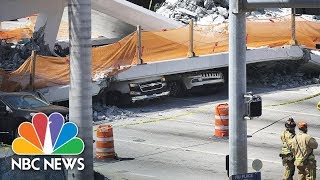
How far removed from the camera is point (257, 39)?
30094mm

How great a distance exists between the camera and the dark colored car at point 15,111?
20828mm

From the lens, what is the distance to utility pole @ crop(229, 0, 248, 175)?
48.0 ft

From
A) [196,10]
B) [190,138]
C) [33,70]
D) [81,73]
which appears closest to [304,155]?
[81,73]

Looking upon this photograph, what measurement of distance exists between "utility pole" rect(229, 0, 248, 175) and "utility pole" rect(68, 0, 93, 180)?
274cm

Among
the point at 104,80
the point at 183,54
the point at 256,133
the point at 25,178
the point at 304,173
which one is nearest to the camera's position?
the point at 25,178

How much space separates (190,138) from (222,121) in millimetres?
1024

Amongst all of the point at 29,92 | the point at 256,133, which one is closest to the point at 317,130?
the point at 256,133

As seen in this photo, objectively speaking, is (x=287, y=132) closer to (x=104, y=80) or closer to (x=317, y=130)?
(x=317, y=130)

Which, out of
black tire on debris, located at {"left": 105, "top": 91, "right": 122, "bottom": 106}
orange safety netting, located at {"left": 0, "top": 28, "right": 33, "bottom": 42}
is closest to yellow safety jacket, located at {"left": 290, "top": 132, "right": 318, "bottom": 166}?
black tire on debris, located at {"left": 105, "top": 91, "right": 122, "bottom": 106}

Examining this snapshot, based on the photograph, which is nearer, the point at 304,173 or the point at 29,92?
the point at 304,173

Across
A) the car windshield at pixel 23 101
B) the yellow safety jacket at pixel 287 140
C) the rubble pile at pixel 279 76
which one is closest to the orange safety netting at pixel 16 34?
the rubble pile at pixel 279 76

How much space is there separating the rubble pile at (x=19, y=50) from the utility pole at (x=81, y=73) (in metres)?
14.7

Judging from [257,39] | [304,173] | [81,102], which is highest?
[257,39]

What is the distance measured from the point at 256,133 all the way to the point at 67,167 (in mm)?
9914
